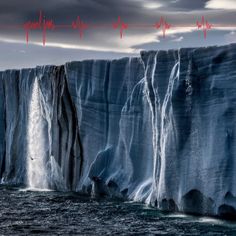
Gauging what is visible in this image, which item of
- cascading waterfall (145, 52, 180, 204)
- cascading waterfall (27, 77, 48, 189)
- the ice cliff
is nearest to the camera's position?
the ice cliff

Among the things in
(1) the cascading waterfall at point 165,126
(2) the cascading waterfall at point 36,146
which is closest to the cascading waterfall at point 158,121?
(1) the cascading waterfall at point 165,126

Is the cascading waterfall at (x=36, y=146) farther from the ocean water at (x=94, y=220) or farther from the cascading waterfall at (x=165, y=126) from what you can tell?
the cascading waterfall at (x=165, y=126)

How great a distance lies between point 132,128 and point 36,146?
5.57 m

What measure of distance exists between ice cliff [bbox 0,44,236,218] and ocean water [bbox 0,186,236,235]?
52 cm

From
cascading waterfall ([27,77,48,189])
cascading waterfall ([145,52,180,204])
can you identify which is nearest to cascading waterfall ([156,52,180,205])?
cascading waterfall ([145,52,180,204])

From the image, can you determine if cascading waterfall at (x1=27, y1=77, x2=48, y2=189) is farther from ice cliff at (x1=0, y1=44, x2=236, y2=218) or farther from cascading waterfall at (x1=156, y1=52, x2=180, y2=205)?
cascading waterfall at (x1=156, y1=52, x2=180, y2=205)

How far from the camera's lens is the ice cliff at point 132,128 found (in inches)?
479

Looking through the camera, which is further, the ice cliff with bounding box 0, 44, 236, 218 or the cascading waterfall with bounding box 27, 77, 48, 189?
the cascading waterfall with bounding box 27, 77, 48, 189

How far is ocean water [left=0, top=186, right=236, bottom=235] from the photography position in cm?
1135

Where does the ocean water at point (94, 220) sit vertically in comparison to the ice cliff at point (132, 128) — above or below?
below

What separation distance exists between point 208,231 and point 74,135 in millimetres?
7613

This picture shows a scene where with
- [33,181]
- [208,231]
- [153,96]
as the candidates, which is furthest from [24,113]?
[208,231]

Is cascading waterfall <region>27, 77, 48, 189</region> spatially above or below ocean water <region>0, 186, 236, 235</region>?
above

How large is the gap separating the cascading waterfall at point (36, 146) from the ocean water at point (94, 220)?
3232 mm
